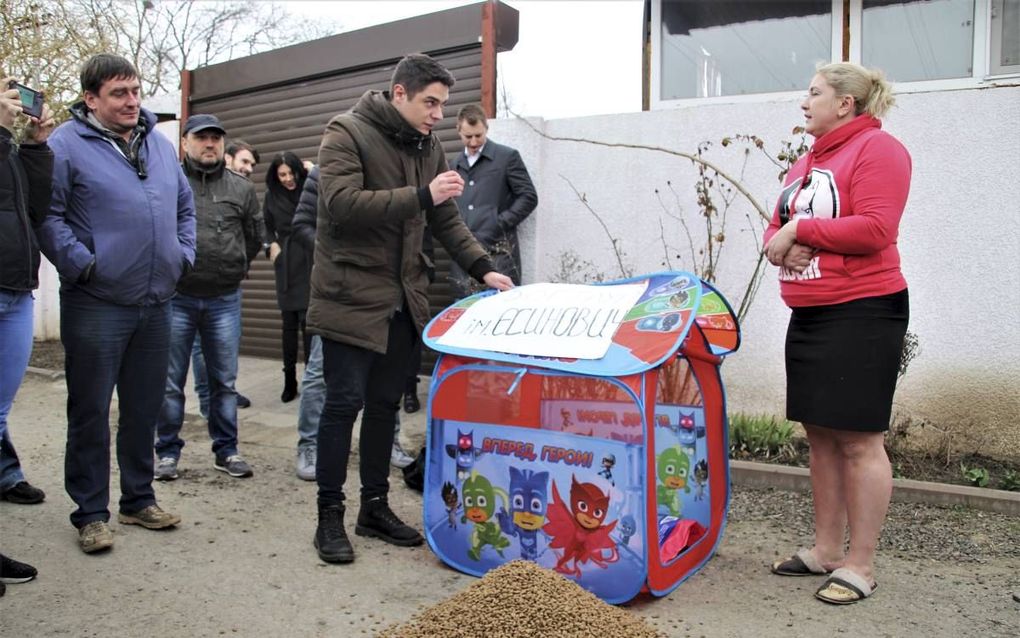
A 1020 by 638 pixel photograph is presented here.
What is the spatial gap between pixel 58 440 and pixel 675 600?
4367 millimetres

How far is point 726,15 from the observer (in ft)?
23.3

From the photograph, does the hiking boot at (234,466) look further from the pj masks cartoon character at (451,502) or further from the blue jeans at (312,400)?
the pj masks cartoon character at (451,502)

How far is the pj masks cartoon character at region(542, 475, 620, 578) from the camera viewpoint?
321 centimetres

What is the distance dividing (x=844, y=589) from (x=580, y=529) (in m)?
1.02

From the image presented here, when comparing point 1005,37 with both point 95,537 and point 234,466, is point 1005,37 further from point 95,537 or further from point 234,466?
point 95,537

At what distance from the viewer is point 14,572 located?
11.0 feet

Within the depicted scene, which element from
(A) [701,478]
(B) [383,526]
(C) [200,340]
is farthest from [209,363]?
(A) [701,478]

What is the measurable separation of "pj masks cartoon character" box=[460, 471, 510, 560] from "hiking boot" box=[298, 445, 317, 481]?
5.57ft

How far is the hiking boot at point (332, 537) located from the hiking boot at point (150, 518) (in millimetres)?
790

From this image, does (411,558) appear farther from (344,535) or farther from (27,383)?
(27,383)

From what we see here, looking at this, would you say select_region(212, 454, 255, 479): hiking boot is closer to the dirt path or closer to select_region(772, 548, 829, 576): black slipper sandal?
the dirt path

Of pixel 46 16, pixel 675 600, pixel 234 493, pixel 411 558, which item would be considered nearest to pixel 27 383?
pixel 234 493

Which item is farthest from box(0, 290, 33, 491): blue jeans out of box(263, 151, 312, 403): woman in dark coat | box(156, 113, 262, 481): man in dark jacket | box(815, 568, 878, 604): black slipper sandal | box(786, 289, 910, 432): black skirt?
box(815, 568, 878, 604): black slipper sandal

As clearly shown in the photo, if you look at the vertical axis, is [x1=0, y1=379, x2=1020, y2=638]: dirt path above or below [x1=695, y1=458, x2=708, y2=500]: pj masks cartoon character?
below
